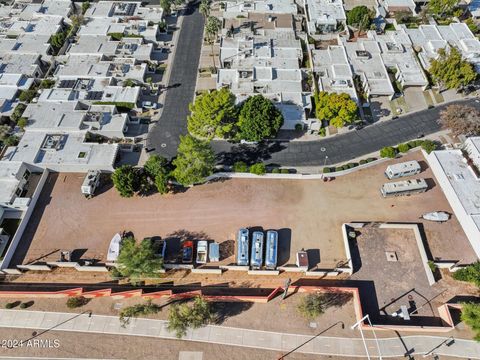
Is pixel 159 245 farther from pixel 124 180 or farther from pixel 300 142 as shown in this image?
pixel 300 142

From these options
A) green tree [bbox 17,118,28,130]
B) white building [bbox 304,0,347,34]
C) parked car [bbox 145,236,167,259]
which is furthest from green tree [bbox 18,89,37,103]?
white building [bbox 304,0,347,34]

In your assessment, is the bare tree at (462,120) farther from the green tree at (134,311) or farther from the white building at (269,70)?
the green tree at (134,311)

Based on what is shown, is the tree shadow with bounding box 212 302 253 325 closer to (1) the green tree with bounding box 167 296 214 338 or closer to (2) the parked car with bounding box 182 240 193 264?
(1) the green tree with bounding box 167 296 214 338

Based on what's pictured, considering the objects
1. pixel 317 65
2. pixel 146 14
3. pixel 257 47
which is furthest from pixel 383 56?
pixel 146 14

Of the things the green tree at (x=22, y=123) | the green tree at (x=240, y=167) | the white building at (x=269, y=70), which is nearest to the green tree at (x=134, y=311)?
the green tree at (x=240, y=167)

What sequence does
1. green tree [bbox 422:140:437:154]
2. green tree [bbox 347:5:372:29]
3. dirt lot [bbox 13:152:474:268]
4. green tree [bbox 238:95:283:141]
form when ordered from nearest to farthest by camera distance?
dirt lot [bbox 13:152:474:268], green tree [bbox 238:95:283:141], green tree [bbox 422:140:437:154], green tree [bbox 347:5:372:29]
